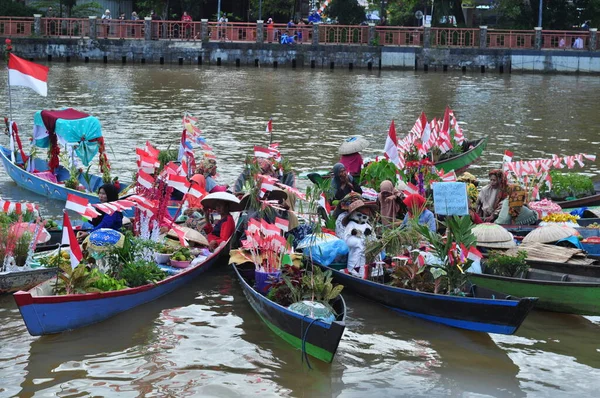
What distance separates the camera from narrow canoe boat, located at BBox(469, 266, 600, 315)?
10289 mm

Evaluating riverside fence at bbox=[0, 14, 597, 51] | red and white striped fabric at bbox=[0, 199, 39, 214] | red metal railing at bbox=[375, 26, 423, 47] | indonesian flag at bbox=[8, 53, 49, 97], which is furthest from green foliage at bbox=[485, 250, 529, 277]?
red metal railing at bbox=[375, 26, 423, 47]

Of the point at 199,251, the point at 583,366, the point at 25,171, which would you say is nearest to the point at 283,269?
the point at 199,251

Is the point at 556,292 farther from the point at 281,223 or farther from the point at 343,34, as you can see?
the point at 343,34

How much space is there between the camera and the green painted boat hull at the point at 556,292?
33.8 ft

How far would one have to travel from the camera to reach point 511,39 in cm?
4094

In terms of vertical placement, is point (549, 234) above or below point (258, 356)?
above

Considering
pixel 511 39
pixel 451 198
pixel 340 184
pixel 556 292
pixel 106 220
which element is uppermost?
pixel 511 39

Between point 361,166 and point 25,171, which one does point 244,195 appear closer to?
point 361,166

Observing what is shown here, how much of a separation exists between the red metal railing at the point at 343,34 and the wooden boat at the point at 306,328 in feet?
106

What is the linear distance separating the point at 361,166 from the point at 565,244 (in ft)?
15.0

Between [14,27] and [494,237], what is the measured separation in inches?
1312

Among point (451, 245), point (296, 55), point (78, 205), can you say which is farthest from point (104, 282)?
point (296, 55)

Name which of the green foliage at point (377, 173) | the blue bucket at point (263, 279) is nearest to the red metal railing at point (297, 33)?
the green foliage at point (377, 173)

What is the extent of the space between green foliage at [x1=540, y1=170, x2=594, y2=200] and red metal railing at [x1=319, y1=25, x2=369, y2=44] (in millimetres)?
27085
